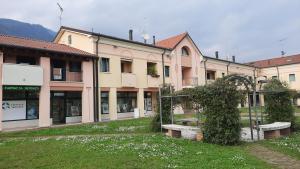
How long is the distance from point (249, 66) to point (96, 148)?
4492 cm

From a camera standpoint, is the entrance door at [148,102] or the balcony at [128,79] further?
the entrance door at [148,102]

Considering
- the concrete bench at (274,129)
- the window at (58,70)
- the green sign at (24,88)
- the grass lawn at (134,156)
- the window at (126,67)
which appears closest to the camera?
the grass lawn at (134,156)

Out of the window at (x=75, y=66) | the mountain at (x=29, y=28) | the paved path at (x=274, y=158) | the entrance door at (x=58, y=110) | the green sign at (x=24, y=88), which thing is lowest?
the paved path at (x=274, y=158)

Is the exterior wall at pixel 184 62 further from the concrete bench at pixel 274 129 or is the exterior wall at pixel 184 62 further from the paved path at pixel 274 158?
the paved path at pixel 274 158

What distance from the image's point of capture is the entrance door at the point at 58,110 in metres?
24.9

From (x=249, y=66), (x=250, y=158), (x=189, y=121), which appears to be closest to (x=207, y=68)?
(x=249, y=66)

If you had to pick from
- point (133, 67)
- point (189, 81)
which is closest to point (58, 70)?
point (133, 67)

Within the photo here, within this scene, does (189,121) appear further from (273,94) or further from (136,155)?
(136,155)

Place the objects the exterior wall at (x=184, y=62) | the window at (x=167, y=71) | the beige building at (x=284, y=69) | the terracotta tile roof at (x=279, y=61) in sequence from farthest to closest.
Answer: the terracotta tile roof at (x=279, y=61) → the beige building at (x=284, y=69) → the exterior wall at (x=184, y=62) → the window at (x=167, y=71)

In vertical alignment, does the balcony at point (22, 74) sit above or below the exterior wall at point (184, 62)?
below

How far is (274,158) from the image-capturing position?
28.1 ft

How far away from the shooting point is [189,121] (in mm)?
17141

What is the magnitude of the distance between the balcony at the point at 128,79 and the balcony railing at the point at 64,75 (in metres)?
4.65

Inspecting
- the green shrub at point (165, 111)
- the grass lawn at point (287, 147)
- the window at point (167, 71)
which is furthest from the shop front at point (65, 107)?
Result: the grass lawn at point (287, 147)
